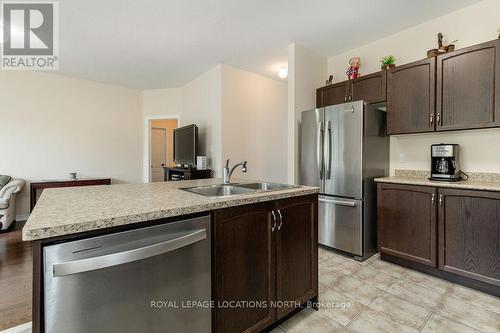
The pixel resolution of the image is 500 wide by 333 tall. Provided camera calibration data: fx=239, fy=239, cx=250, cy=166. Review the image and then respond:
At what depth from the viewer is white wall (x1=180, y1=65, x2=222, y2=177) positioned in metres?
4.07

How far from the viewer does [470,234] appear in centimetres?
201

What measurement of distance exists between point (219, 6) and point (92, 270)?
2579 mm

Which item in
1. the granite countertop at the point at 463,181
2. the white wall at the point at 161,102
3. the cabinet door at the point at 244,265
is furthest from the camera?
the white wall at the point at 161,102

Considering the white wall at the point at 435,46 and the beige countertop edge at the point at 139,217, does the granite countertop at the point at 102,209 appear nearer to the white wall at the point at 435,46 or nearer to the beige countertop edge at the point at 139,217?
the beige countertop edge at the point at 139,217

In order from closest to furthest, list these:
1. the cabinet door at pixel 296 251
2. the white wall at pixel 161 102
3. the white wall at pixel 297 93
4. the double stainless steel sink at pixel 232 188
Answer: the cabinet door at pixel 296 251, the double stainless steel sink at pixel 232 188, the white wall at pixel 297 93, the white wall at pixel 161 102

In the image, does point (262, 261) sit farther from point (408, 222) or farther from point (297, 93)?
point (297, 93)

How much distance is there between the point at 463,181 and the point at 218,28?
307cm

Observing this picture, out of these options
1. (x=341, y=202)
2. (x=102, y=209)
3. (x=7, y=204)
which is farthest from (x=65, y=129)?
(x=341, y=202)

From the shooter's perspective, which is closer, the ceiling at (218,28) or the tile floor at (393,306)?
the tile floor at (393,306)

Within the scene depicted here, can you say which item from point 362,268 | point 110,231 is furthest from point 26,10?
point 362,268

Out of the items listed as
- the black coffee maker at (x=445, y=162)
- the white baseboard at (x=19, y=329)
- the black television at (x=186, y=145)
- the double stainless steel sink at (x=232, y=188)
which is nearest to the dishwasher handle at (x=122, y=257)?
the double stainless steel sink at (x=232, y=188)

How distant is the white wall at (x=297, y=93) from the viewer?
10.6 feet

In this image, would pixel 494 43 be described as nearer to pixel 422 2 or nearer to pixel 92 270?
pixel 422 2

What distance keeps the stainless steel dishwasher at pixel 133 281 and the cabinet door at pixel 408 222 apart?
215 cm
